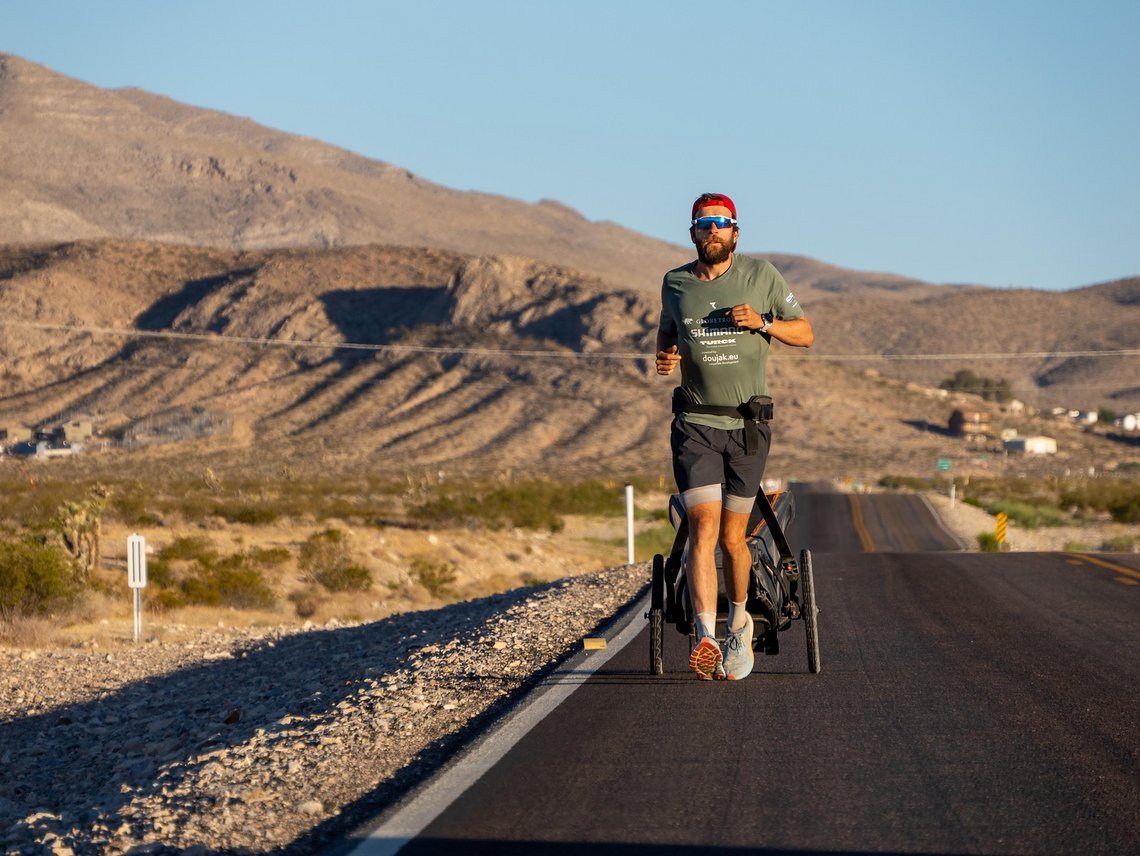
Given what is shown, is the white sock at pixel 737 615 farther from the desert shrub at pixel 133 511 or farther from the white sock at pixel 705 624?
the desert shrub at pixel 133 511

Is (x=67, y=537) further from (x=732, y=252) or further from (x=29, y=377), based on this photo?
(x=29, y=377)

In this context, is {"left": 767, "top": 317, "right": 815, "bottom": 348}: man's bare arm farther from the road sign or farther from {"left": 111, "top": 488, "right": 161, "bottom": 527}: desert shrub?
{"left": 111, "top": 488, "right": 161, "bottom": 527}: desert shrub

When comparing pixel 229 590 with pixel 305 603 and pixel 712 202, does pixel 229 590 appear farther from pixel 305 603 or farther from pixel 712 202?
pixel 712 202

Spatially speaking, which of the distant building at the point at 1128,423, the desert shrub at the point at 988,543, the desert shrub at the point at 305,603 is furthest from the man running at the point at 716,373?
the distant building at the point at 1128,423

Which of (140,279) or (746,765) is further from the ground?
(140,279)

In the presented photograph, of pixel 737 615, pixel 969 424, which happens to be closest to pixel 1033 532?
pixel 737 615

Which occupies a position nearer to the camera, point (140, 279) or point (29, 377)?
point (29, 377)

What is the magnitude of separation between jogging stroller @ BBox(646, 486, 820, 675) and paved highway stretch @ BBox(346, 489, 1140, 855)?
0.91 ft

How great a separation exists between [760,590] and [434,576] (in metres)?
22.5

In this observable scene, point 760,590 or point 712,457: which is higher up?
point 712,457

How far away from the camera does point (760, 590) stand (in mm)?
8367

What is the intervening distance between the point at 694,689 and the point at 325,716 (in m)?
2.05

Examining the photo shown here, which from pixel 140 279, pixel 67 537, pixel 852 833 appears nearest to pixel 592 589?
pixel 852 833

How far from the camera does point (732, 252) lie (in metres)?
8.09
